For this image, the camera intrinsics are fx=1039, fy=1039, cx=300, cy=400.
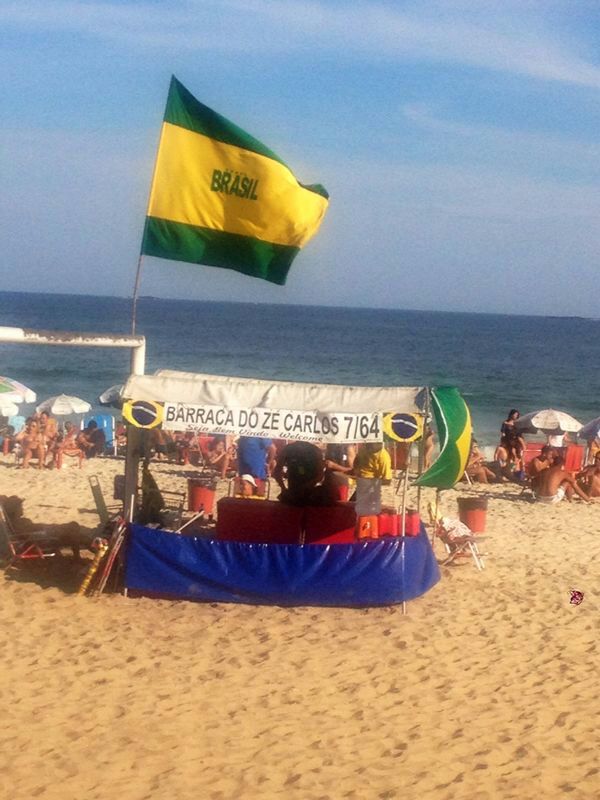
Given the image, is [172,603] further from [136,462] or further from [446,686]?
[446,686]

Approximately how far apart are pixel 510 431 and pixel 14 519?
11.8 m

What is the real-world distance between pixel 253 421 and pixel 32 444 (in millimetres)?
9987

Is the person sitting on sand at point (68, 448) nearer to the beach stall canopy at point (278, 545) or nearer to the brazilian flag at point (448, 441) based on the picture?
the beach stall canopy at point (278, 545)

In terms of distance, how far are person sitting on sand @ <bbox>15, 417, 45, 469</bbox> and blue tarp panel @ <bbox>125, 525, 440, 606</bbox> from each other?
8.81m

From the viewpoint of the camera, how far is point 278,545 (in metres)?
9.73

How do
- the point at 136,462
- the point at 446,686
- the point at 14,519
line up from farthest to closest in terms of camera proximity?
the point at 14,519, the point at 136,462, the point at 446,686

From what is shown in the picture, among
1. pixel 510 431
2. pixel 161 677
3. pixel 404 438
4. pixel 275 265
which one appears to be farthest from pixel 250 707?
pixel 510 431

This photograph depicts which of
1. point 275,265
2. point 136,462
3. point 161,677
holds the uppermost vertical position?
point 275,265

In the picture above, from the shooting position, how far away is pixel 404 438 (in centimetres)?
951

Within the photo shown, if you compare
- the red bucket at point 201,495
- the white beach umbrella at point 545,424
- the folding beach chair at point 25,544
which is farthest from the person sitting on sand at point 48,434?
the white beach umbrella at point 545,424

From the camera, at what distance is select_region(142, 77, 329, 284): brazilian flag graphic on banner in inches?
405

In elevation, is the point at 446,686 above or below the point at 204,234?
below

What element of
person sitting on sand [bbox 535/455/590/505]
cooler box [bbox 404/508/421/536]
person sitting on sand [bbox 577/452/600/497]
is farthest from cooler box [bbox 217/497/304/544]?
person sitting on sand [bbox 577/452/600/497]

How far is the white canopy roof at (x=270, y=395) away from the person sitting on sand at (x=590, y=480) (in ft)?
27.2
